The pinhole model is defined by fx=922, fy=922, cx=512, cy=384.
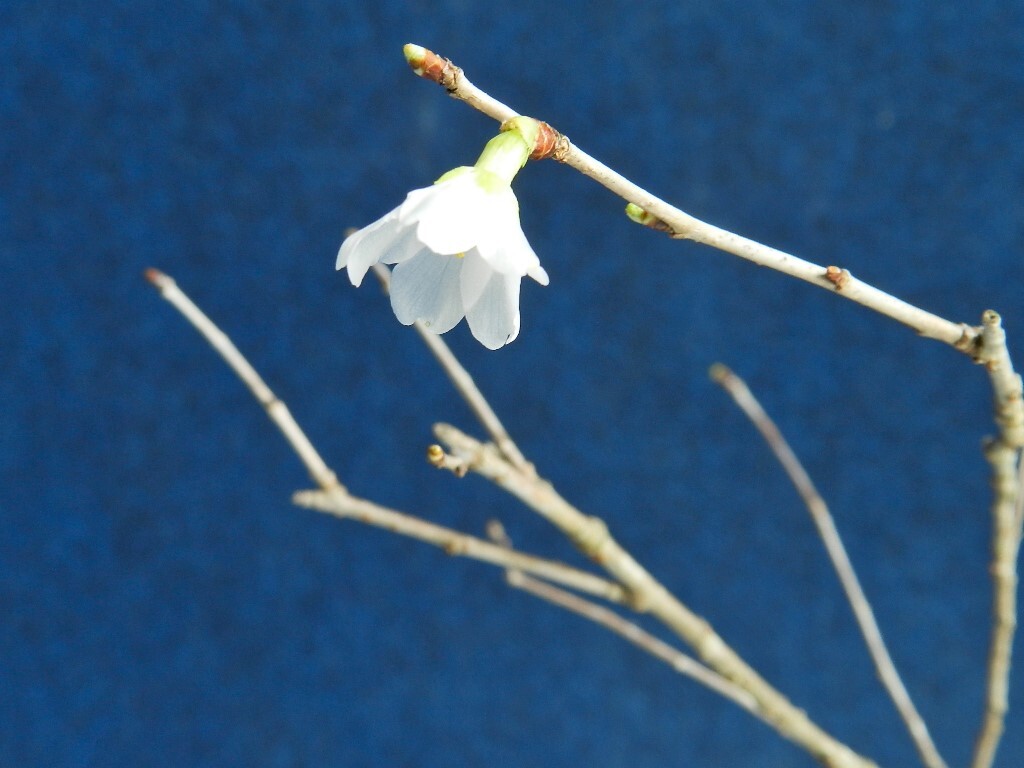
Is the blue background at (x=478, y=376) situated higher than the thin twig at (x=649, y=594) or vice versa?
the blue background at (x=478, y=376)

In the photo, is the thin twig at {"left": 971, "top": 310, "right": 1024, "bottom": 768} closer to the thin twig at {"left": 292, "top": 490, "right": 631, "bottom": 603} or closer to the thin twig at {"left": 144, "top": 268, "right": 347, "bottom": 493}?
the thin twig at {"left": 292, "top": 490, "right": 631, "bottom": 603}

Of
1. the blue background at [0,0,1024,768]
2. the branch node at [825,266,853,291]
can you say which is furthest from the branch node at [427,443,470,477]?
the blue background at [0,0,1024,768]

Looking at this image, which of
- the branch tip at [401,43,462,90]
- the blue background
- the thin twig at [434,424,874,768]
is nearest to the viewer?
the branch tip at [401,43,462,90]

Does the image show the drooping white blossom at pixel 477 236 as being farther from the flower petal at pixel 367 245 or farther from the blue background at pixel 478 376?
the blue background at pixel 478 376

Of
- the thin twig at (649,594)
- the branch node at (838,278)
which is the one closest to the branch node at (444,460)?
the thin twig at (649,594)

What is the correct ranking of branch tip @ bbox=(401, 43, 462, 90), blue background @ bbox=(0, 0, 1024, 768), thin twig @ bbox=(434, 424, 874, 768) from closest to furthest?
branch tip @ bbox=(401, 43, 462, 90), thin twig @ bbox=(434, 424, 874, 768), blue background @ bbox=(0, 0, 1024, 768)

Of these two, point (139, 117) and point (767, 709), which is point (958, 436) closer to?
point (767, 709)

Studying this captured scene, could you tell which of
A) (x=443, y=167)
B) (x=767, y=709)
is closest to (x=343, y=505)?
(x=767, y=709)
